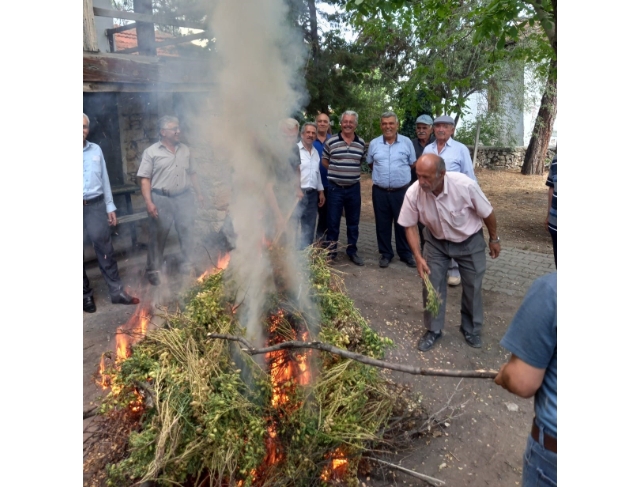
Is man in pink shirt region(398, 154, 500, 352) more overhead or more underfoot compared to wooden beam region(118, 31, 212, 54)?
more underfoot

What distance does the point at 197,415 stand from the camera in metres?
2.66

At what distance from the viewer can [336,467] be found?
2.92 meters

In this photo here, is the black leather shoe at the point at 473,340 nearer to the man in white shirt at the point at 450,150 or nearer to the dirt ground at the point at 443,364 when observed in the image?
the dirt ground at the point at 443,364

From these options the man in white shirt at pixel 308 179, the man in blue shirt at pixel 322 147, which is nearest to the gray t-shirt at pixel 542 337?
the man in white shirt at pixel 308 179

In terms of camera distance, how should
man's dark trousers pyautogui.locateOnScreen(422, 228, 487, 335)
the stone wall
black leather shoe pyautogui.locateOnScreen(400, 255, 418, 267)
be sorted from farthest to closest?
the stone wall
black leather shoe pyautogui.locateOnScreen(400, 255, 418, 267)
man's dark trousers pyautogui.locateOnScreen(422, 228, 487, 335)

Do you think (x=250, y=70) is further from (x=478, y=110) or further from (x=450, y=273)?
(x=478, y=110)

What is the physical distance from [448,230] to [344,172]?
9.06ft

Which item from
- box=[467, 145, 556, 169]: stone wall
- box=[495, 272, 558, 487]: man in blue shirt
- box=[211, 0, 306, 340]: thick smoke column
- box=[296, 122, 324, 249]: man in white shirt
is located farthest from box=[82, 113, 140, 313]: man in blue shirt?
box=[467, 145, 556, 169]: stone wall

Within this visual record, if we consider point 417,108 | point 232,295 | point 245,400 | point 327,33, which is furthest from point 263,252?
point 417,108

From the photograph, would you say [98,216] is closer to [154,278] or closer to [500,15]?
[154,278]

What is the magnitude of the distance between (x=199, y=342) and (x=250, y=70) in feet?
8.15

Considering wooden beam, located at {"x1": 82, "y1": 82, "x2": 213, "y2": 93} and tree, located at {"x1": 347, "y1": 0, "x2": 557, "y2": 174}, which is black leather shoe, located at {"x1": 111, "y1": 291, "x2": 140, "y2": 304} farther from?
tree, located at {"x1": 347, "y1": 0, "x2": 557, "y2": 174}

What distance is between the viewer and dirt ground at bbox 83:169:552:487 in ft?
10.5

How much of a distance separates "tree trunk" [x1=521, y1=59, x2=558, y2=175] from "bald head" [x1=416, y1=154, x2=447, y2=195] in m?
11.4
